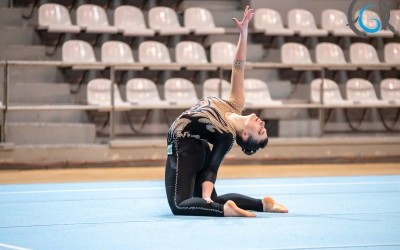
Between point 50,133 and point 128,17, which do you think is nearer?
point 50,133

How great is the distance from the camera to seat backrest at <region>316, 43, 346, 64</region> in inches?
425

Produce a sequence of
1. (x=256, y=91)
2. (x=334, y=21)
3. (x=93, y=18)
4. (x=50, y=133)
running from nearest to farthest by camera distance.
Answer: (x=50, y=133)
(x=256, y=91)
(x=93, y=18)
(x=334, y=21)

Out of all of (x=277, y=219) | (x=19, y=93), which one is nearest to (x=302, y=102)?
(x=19, y=93)

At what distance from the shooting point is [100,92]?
375 inches

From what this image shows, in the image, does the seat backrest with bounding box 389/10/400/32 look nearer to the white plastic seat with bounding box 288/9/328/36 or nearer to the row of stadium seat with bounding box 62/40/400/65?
the row of stadium seat with bounding box 62/40/400/65

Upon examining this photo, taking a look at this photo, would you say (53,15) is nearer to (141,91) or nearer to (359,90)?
(141,91)

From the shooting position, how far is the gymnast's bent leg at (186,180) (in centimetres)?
498

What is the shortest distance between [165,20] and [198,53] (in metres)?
0.77

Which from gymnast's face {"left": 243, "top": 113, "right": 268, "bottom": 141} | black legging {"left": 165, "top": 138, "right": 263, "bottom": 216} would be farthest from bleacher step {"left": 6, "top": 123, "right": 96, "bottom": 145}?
gymnast's face {"left": 243, "top": 113, "right": 268, "bottom": 141}

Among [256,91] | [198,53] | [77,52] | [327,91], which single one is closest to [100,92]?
[77,52]

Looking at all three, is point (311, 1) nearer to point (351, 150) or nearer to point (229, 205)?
point (351, 150)

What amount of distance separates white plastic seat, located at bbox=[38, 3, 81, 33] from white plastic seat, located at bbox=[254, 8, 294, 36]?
2.58 metres

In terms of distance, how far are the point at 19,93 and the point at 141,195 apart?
3706 millimetres

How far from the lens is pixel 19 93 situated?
947cm
